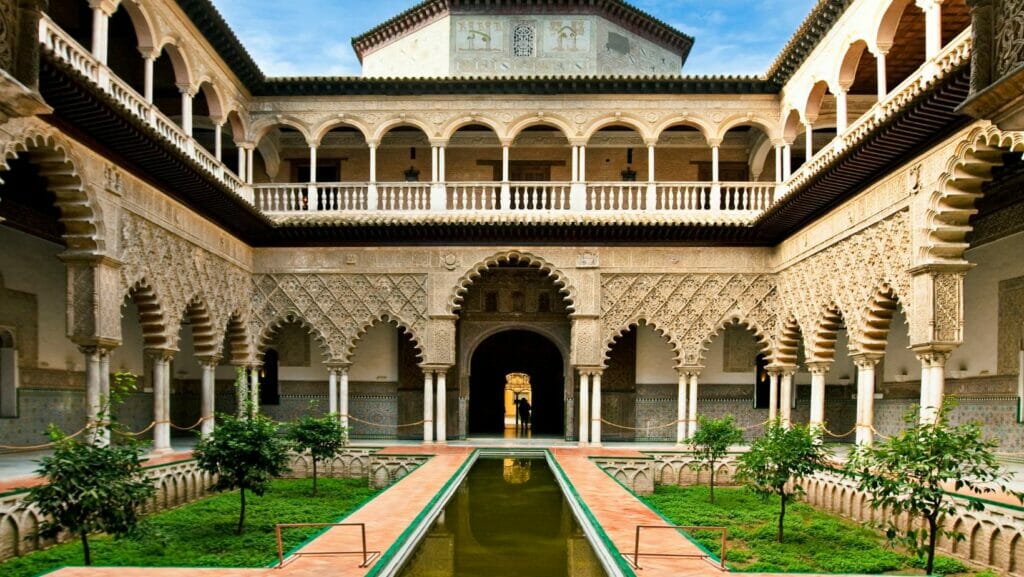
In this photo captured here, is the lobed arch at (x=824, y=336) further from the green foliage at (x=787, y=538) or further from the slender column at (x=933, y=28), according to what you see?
the slender column at (x=933, y=28)

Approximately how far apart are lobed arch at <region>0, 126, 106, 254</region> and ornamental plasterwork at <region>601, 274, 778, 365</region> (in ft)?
27.8

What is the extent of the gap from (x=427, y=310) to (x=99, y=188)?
21.6 ft

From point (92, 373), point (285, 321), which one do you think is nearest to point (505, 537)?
point (92, 373)

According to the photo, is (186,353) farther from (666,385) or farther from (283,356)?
(666,385)

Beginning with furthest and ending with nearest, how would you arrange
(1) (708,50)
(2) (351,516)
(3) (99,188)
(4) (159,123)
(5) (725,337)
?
(1) (708,50) < (5) (725,337) < (4) (159,123) < (3) (99,188) < (2) (351,516)

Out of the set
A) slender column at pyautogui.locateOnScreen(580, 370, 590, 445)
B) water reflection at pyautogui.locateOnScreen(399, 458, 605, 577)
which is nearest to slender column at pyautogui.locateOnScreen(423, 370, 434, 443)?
slender column at pyautogui.locateOnScreen(580, 370, 590, 445)

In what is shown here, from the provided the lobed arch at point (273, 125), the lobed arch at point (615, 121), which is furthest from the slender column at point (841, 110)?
the lobed arch at point (273, 125)

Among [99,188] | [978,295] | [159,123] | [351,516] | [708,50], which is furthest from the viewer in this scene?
[708,50]

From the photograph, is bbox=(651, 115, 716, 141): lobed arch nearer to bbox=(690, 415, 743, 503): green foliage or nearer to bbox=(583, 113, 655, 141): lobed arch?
bbox=(583, 113, 655, 141): lobed arch

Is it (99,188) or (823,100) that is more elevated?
(823,100)

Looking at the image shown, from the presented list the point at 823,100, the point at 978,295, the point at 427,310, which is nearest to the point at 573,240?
the point at 427,310

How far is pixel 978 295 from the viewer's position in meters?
11.7

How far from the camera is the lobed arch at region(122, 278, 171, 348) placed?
1074cm

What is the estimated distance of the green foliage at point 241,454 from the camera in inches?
295
